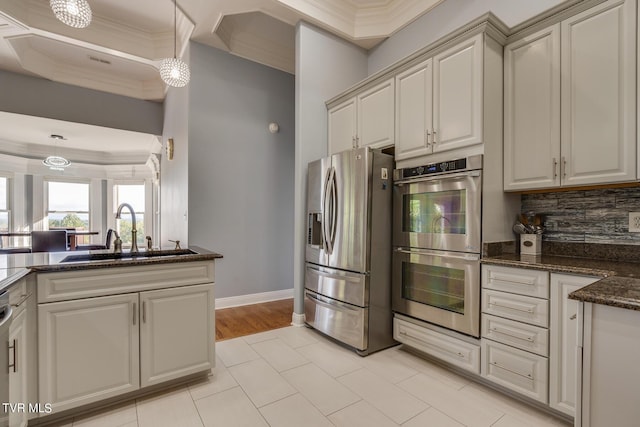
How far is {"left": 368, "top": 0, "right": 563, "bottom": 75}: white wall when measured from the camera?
2359 mm

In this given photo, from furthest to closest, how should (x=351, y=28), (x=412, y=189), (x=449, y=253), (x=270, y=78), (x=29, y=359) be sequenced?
(x=270, y=78) < (x=351, y=28) < (x=412, y=189) < (x=449, y=253) < (x=29, y=359)

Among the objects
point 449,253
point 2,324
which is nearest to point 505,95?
point 449,253

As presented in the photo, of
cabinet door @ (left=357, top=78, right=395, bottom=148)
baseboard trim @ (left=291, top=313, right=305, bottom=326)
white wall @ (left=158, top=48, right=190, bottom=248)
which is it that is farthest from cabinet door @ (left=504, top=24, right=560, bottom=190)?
white wall @ (left=158, top=48, right=190, bottom=248)

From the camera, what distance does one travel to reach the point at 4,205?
6480 mm

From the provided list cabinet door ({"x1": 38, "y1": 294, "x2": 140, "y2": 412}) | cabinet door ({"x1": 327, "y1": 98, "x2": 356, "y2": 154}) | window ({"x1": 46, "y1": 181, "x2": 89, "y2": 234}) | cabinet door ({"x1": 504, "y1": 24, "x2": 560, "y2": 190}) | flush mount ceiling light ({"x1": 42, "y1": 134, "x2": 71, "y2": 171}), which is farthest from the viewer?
window ({"x1": 46, "y1": 181, "x2": 89, "y2": 234})

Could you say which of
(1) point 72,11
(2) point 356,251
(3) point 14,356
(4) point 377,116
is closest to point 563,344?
(2) point 356,251

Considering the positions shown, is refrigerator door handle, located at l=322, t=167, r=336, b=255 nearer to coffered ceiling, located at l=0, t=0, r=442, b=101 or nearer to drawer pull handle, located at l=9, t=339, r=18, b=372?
coffered ceiling, located at l=0, t=0, r=442, b=101

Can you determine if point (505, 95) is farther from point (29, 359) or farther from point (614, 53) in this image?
point (29, 359)

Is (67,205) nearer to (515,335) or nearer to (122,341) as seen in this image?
(122,341)

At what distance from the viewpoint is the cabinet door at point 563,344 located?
1.59 meters

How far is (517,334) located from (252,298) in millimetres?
3067

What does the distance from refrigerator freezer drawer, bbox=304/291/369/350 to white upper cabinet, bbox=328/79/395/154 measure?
1.52 m

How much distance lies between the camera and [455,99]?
2176 mm

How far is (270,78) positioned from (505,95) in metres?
3.11
